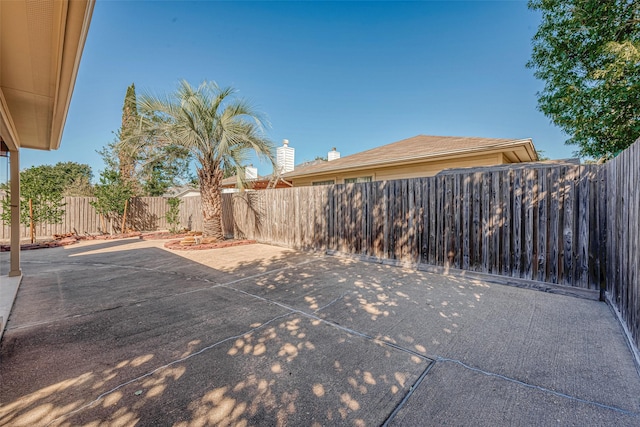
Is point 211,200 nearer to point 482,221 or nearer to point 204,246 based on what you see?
point 204,246

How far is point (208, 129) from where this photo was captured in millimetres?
8633

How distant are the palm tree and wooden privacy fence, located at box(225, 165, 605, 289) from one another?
3.20 metres

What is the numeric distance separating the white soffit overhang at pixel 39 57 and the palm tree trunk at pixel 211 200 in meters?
4.67

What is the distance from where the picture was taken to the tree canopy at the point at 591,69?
22.9ft

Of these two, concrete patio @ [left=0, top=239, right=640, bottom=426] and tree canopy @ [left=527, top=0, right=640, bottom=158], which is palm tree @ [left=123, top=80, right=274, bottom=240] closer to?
concrete patio @ [left=0, top=239, right=640, bottom=426]

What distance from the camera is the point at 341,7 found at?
10.2 meters

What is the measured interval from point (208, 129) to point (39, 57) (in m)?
6.00

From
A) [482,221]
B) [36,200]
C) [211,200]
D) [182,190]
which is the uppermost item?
[182,190]

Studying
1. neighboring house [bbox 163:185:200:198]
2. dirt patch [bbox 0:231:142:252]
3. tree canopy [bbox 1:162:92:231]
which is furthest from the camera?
neighboring house [bbox 163:185:200:198]

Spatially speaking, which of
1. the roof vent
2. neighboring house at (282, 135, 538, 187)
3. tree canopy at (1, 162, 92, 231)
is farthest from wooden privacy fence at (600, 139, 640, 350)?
tree canopy at (1, 162, 92, 231)

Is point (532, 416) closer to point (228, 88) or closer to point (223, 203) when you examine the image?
point (228, 88)

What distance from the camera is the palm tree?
26.8 ft

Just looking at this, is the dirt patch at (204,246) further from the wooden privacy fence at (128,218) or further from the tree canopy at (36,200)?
the tree canopy at (36,200)

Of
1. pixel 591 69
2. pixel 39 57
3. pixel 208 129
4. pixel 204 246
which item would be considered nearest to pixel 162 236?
pixel 204 246
